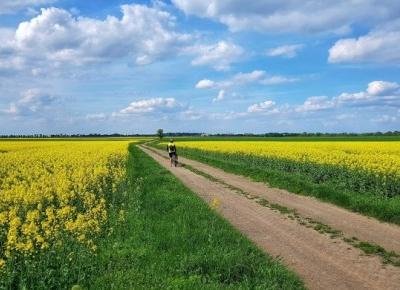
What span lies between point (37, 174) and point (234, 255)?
1112 cm

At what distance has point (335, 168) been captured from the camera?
22.5 metres

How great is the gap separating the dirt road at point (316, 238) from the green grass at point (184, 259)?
59 cm

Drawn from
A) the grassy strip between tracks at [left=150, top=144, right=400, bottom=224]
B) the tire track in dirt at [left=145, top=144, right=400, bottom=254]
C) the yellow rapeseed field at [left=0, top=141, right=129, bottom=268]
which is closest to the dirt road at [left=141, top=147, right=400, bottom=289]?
the tire track in dirt at [left=145, top=144, right=400, bottom=254]

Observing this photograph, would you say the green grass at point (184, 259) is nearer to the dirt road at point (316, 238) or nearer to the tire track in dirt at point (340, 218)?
the dirt road at point (316, 238)

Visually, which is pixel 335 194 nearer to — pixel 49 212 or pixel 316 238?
pixel 316 238

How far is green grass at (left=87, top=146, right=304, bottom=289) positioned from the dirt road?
586 millimetres

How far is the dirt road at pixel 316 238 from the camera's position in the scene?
A: 26.7 ft

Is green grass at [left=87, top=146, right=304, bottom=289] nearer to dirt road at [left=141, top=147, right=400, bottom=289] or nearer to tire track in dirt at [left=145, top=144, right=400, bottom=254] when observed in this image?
dirt road at [left=141, top=147, right=400, bottom=289]

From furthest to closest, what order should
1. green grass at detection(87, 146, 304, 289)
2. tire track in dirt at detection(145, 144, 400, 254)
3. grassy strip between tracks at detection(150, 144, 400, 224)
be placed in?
grassy strip between tracks at detection(150, 144, 400, 224), tire track in dirt at detection(145, 144, 400, 254), green grass at detection(87, 146, 304, 289)

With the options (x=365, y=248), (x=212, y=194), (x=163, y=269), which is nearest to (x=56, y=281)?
(x=163, y=269)

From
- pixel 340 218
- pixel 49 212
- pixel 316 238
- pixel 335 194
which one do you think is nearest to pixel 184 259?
pixel 49 212

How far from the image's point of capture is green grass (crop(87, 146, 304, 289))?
739cm

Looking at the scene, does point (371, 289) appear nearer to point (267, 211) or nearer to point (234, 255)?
point (234, 255)

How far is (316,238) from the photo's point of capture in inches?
439
